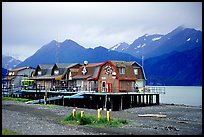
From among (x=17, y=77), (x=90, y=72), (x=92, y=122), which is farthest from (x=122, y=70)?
(x=17, y=77)

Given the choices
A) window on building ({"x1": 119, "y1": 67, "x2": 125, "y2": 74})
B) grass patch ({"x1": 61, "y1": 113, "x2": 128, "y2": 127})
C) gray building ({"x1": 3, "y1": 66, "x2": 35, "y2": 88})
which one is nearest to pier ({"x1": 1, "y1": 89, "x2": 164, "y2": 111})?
window on building ({"x1": 119, "y1": 67, "x2": 125, "y2": 74})

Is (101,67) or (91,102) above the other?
(101,67)

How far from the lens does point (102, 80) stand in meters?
57.3

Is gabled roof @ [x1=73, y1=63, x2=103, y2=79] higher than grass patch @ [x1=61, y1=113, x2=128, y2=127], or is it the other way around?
gabled roof @ [x1=73, y1=63, x2=103, y2=79]

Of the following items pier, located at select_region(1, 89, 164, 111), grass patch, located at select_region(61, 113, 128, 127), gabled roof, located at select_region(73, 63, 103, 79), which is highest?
gabled roof, located at select_region(73, 63, 103, 79)

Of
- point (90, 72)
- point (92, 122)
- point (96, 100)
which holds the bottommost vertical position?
point (92, 122)

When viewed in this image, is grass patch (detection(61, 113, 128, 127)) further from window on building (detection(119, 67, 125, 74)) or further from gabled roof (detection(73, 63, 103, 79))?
gabled roof (detection(73, 63, 103, 79))

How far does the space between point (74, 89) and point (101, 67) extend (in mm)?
7041

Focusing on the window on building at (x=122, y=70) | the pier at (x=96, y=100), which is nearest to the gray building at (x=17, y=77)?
the pier at (x=96, y=100)

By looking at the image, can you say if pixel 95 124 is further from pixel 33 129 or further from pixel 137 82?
pixel 137 82

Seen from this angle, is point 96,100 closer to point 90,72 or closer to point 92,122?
point 90,72

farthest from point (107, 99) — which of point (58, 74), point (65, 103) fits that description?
point (58, 74)

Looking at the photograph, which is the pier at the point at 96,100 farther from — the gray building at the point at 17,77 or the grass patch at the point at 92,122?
the gray building at the point at 17,77

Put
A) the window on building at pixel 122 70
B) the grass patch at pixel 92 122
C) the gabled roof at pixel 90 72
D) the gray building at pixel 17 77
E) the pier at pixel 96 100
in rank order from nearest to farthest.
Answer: the grass patch at pixel 92 122, the pier at pixel 96 100, the window on building at pixel 122 70, the gabled roof at pixel 90 72, the gray building at pixel 17 77
